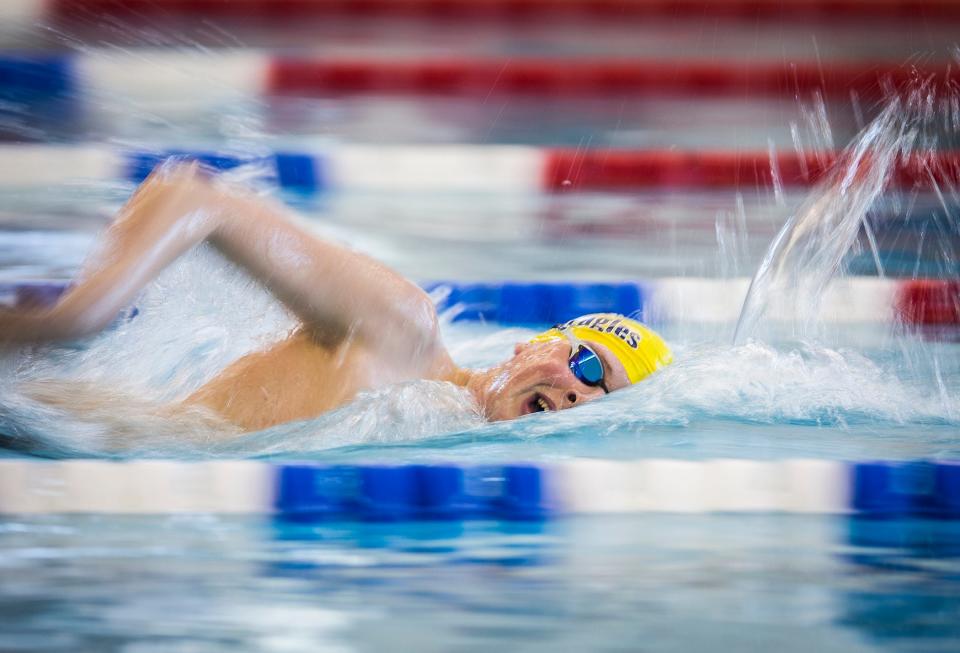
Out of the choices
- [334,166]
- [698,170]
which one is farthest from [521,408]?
[698,170]

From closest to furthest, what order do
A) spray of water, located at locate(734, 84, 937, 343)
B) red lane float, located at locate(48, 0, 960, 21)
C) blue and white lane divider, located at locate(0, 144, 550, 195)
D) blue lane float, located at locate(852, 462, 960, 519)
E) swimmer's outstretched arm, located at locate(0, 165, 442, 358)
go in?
swimmer's outstretched arm, located at locate(0, 165, 442, 358), blue lane float, located at locate(852, 462, 960, 519), spray of water, located at locate(734, 84, 937, 343), blue and white lane divider, located at locate(0, 144, 550, 195), red lane float, located at locate(48, 0, 960, 21)

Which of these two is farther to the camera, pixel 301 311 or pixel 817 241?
pixel 817 241

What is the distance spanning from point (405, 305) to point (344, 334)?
0.14 metres

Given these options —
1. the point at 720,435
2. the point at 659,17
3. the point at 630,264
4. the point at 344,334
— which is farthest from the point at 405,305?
the point at 659,17

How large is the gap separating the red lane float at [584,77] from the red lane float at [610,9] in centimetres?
63

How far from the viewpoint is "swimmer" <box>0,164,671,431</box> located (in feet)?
6.75

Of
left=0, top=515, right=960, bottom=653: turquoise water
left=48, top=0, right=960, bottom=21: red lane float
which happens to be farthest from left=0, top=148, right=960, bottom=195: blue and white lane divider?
left=0, top=515, right=960, bottom=653: turquoise water

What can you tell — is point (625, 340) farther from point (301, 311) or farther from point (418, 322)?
point (301, 311)

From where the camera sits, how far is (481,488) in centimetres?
209

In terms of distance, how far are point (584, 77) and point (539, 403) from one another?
2.80 meters

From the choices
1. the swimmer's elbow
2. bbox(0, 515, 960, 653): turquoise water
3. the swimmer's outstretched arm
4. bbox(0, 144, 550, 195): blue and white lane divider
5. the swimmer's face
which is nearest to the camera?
bbox(0, 515, 960, 653): turquoise water

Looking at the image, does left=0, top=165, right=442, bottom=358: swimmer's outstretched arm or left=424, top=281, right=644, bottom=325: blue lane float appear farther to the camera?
left=424, top=281, right=644, bottom=325: blue lane float

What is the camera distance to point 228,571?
1.76 metres

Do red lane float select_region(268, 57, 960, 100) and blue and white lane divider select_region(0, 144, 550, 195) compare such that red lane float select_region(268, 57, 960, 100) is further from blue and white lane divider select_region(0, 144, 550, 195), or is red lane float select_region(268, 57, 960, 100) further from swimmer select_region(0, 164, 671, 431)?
swimmer select_region(0, 164, 671, 431)
